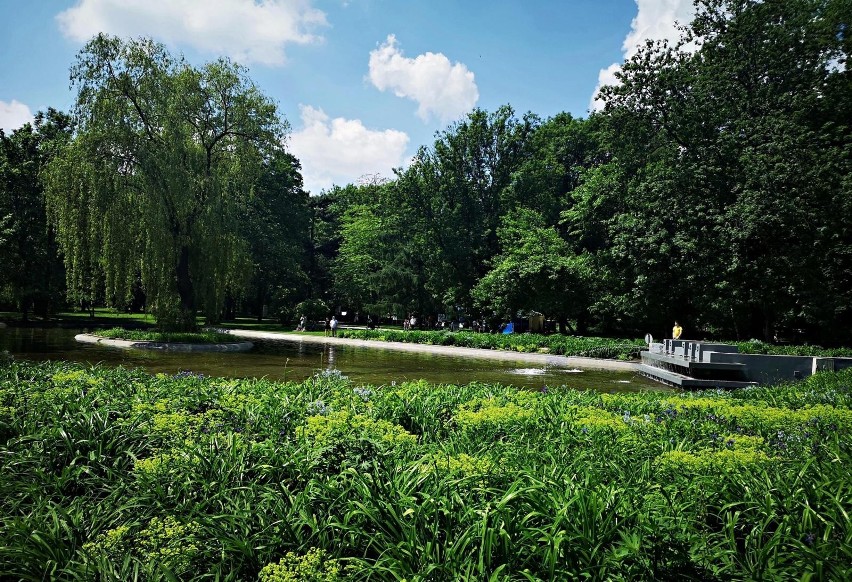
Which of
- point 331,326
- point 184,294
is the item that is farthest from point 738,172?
point 184,294

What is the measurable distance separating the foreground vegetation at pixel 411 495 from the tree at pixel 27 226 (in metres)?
37.3

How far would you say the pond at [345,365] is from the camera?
52.3ft

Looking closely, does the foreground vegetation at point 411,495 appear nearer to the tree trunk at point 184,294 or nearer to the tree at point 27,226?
the tree trunk at point 184,294

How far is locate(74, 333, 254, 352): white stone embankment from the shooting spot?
76.2ft

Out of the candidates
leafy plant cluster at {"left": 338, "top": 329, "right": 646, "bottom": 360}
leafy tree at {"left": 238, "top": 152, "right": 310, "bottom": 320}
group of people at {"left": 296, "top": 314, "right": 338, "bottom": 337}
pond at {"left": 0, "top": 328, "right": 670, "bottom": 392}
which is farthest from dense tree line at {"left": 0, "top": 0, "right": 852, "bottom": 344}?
leafy tree at {"left": 238, "top": 152, "right": 310, "bottom": 320}

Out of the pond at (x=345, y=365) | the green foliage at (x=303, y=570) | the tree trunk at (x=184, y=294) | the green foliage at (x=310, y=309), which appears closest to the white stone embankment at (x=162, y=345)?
the pond at (x=345, y=365)

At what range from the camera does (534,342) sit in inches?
1023

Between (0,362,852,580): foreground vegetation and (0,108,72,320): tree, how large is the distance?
37338 millimetres

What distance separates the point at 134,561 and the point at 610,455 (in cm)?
337

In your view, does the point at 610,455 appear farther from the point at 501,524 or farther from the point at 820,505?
the point at 501,524

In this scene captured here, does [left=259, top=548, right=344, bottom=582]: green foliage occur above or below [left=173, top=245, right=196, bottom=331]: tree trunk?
below

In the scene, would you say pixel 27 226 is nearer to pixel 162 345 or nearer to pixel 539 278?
pixel 162 345

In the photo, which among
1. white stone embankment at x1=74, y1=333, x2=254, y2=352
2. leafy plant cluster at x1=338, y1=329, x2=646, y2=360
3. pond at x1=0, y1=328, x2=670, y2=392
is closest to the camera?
pond at x1=0, y1=328, x2=670, y2=392

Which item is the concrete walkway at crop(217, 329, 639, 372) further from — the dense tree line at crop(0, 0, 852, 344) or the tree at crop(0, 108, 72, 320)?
the tree at crop(0, 108, 72, 320)
